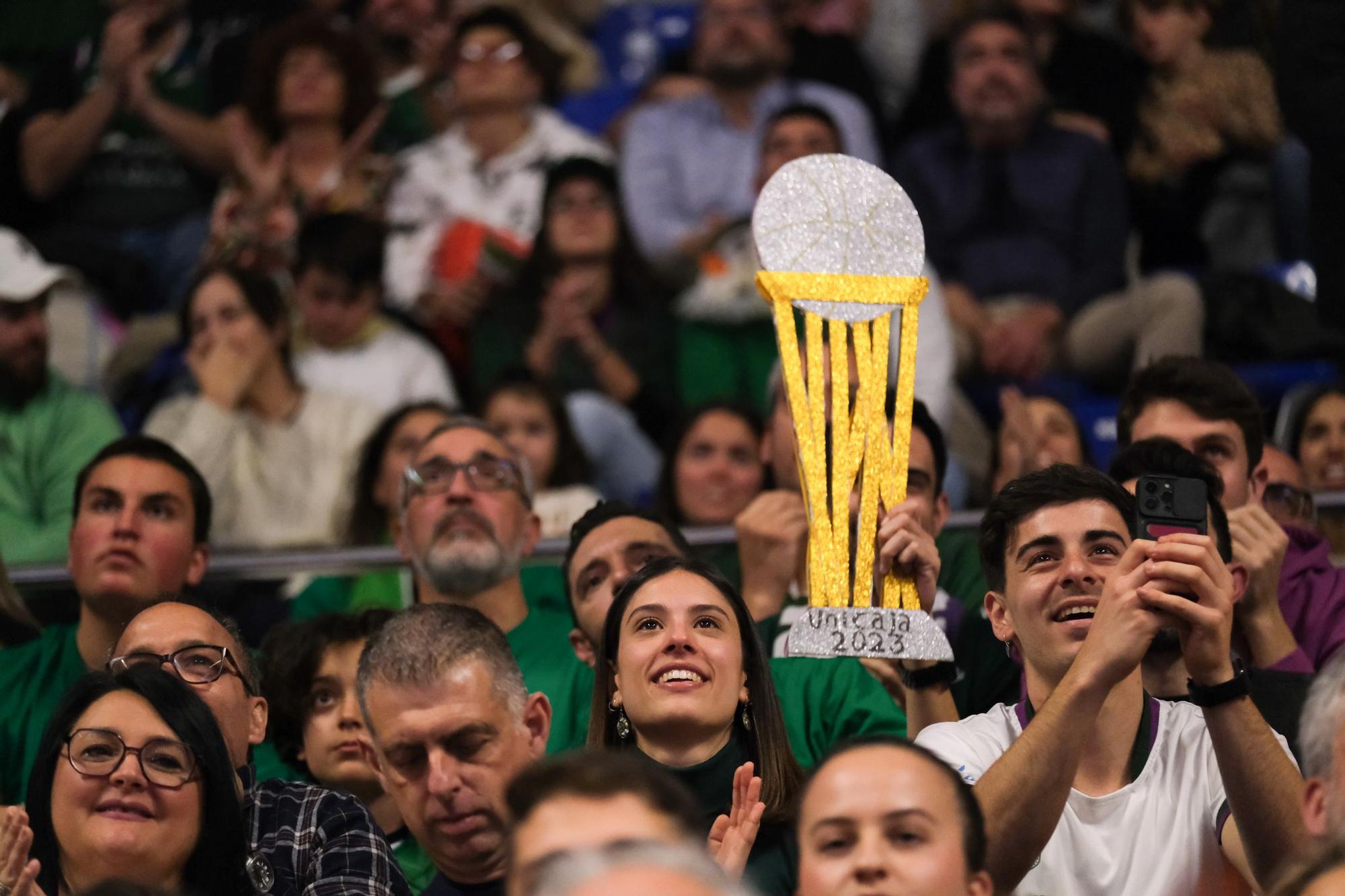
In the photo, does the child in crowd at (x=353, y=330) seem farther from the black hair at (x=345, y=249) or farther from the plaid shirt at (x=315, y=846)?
the plaid shirt at (x=315, y=846)

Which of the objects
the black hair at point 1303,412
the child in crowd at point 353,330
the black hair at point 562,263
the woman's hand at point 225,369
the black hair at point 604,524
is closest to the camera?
the black hair at point 604,524

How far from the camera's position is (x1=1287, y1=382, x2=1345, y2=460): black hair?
5.88 m

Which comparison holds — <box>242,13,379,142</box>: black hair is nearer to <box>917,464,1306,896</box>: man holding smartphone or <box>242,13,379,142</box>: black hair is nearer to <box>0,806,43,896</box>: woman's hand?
<box>917,464,1306,896</box>: man holding smartphone

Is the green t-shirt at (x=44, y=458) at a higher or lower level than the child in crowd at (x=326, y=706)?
higher

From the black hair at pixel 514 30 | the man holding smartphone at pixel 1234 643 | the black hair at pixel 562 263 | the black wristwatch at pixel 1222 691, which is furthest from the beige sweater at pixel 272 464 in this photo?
the black wristwatch at pixel 1222 691

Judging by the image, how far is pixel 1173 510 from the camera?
3584 mm

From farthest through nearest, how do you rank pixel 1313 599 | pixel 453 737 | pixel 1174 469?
pixel 1313 599
pixel 1174 469
pixel 453 737

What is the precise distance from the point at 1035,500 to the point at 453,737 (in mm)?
1188

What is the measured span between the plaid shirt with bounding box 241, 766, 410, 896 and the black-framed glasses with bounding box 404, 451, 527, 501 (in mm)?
1263

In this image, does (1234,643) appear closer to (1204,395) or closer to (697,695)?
(1204,395)

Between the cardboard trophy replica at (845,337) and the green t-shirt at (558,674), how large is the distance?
2.55 feet

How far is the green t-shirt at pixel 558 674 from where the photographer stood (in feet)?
15.8

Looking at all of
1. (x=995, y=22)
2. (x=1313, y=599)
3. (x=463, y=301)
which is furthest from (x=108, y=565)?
(x=995, y=22)

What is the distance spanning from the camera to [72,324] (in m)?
7.38
